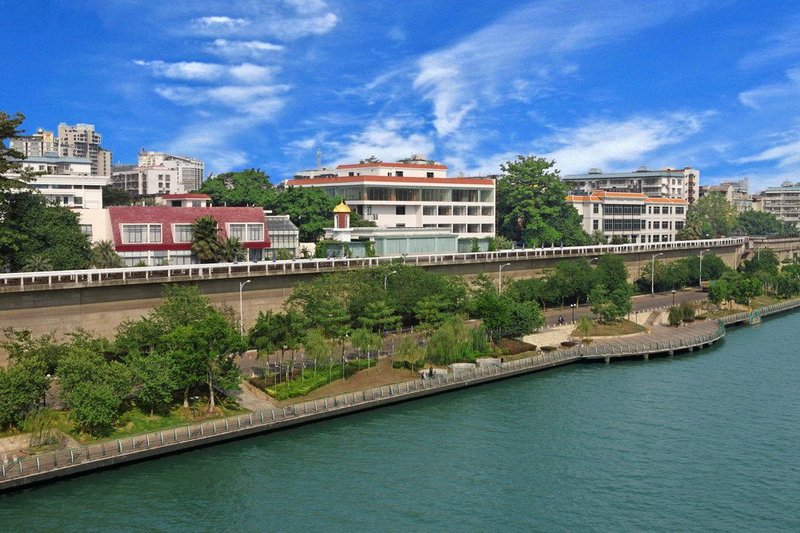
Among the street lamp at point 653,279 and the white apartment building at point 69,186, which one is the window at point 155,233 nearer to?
the white apartment building at point 69,186

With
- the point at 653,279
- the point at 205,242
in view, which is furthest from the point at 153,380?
the point at 653,279

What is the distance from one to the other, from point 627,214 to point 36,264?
5223 inches

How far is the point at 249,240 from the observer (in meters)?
95.8

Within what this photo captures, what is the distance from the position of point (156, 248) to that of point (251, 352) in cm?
2462

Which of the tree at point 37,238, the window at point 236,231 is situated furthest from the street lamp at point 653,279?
the tree at point 37,238

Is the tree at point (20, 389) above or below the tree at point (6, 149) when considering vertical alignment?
below

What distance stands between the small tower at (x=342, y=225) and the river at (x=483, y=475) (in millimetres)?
39415

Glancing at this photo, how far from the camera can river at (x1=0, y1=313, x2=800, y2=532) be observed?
139 ft

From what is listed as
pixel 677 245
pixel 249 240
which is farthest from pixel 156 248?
pixel 677 245

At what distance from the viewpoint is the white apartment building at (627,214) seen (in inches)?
6599

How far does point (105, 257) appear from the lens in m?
80.2

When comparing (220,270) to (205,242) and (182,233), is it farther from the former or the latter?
(182,233)

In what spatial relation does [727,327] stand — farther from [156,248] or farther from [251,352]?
[156,248]

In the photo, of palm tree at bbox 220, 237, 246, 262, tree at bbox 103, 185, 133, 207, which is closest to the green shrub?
palm tree at bbox 220, 237, 246, 262
